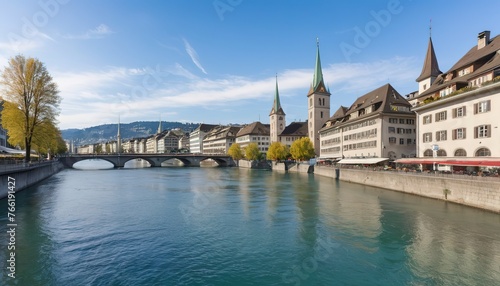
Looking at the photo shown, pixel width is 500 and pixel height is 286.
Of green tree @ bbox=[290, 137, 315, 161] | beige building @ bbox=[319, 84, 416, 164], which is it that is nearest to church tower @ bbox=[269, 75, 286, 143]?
green tree @ bbox=[290, 137, 315, 161]

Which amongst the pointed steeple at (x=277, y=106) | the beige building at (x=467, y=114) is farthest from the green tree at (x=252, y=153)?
the beige building at (x=467, y=114)

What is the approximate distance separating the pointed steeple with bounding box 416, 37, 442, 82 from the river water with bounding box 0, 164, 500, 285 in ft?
105

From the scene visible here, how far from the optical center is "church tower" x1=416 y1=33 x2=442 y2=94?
51188 mm

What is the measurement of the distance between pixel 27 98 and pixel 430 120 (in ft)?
175

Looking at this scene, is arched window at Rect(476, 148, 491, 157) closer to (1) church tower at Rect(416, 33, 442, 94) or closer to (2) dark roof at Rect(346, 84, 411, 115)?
(2) dark roof at Rect(346, 84, 411, 115)

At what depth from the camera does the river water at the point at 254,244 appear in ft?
41.3

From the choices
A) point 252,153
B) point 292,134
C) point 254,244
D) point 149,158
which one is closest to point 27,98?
point 254,244

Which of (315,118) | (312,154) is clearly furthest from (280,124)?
(312,154)

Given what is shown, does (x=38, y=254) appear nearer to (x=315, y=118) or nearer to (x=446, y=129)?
(x=446, y=129)

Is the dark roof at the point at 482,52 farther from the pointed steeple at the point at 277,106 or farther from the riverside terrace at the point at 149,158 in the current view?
the riverside terrace at the point at 149,158

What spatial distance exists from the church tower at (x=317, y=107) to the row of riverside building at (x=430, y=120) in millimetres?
308

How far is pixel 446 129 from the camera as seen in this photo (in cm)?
3556

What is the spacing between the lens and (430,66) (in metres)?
52.2

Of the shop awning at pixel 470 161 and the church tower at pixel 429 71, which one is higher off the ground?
the church tower at pixel 429 71
